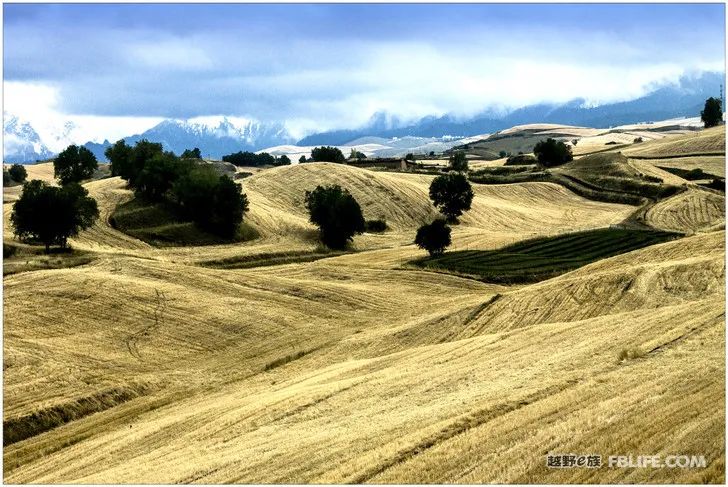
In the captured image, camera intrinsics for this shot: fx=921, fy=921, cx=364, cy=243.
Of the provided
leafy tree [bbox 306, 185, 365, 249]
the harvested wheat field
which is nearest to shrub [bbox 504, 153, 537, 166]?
leafy tree [bbox 306, 185, 365, 249]

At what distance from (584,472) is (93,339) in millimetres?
36783

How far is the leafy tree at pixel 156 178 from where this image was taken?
360 feet

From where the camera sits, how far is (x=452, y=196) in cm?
11925

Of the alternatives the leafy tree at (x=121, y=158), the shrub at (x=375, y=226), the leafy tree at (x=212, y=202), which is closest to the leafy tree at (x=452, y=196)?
the shrub at (x=375, y=226)

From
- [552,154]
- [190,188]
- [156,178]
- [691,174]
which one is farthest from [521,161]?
[190,188]

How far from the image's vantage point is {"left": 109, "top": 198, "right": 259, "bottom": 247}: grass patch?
9788cm

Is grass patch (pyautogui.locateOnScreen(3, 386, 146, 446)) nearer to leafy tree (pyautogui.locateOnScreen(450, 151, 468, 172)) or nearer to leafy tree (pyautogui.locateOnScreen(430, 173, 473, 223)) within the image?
leafy tree (pyautogui.locateOnScreen(430, 173, 473, 223))

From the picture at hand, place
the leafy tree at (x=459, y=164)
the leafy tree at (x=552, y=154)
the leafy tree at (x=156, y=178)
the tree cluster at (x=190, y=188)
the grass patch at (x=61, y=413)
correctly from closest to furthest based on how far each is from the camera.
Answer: the grass patch at (x=61, y=413), the tree cluster at (x=190, y=188), the leafy tree at (x=156, y=178), the leafy tree at (x=552, y=154), the leafy tree at (x=459, y=164)

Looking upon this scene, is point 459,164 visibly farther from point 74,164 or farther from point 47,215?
point 47,215

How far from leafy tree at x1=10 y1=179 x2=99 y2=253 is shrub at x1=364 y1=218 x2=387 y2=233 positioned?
37.1m

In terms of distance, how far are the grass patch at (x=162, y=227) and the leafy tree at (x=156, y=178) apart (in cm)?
295

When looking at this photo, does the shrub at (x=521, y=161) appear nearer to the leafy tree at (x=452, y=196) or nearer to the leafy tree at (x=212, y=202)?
the leafy tree at (x=452, y=196)

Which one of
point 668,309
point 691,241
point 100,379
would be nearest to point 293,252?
point 691,241

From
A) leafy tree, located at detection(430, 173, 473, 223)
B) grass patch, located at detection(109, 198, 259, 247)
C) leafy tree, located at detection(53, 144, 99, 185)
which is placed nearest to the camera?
grass patch, located at detection(109, 198, 259, 247)
